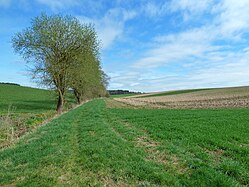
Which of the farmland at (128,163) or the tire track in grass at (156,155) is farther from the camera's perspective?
the tire track in grass at (156,155)

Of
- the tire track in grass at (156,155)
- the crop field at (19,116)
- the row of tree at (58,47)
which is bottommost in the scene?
the tire track in grass at (156,155)

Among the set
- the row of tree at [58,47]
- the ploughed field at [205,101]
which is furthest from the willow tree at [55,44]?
the ploughed field at [205,101]

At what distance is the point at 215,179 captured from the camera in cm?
513

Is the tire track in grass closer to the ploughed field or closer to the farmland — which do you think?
the farmland

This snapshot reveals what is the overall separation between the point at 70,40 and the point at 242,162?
80.9 ft

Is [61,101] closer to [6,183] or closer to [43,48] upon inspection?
[43,48]

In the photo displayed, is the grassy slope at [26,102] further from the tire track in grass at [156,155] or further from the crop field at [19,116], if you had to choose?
the tire track in grass at [156,155]

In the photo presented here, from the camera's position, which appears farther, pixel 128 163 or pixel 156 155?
pixel 156 155

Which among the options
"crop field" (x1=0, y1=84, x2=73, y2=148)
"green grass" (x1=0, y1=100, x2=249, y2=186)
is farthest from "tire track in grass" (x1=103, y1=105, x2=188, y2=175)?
"crop field" (x1=0, y1=84, x2=73, y2=148)

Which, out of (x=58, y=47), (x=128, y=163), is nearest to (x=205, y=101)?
(x=58, y=47)

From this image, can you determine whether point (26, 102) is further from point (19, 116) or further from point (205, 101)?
point (205, 101)

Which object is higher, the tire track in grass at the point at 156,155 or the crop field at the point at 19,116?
the crop field at the point at 19,116

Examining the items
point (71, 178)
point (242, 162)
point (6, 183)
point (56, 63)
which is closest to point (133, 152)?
point (71, 178)

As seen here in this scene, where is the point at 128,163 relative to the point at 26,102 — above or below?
below
